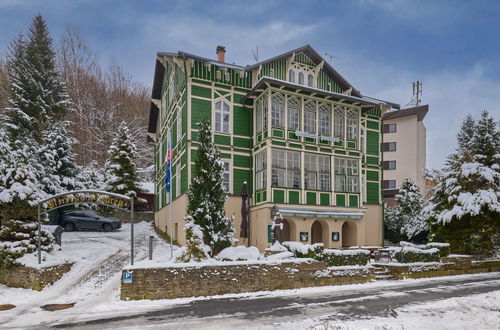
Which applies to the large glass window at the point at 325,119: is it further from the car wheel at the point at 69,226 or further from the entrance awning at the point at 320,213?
the car wheel at the point at 69,226

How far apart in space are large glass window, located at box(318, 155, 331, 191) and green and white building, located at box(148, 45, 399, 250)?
0.06m

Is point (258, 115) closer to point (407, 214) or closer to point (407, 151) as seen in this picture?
point (407, 214)

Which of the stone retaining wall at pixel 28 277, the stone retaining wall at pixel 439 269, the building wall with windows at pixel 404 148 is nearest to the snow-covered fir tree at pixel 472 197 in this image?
the stone retaining wall at pixel 439 269

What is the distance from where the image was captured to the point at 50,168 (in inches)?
1096

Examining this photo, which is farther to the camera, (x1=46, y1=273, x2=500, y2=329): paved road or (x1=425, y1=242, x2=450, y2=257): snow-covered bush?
(x1=425, y1=242, x2=450, y2=257): snow-covered bush

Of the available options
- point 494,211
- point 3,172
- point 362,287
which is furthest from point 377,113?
point 3,172

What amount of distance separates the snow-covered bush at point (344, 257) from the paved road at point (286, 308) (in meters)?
1.57

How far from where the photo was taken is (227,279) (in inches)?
504

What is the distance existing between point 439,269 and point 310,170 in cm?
863

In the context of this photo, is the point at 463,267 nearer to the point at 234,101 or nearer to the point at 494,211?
the point at 494,211

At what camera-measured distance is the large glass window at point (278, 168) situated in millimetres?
21000

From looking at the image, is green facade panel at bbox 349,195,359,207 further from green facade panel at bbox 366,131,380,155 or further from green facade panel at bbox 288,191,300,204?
green facade panel at bbox 366,131,380,155

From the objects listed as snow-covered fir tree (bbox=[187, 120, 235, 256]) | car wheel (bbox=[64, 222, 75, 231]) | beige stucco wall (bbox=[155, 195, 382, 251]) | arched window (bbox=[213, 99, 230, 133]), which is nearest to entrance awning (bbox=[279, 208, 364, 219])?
beige stucco wall (bbox=[155, 195, 382, 251])

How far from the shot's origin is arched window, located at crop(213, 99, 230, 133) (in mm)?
22188
